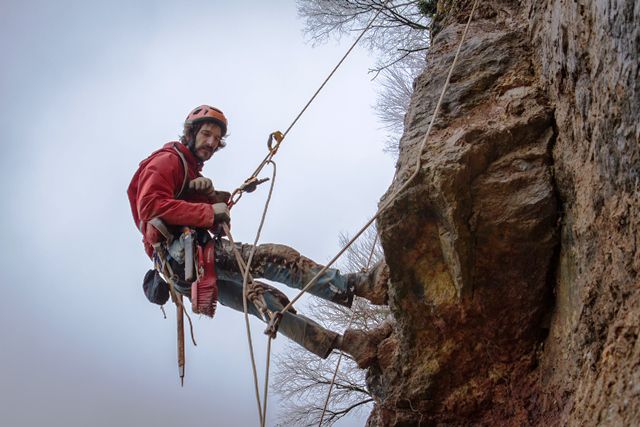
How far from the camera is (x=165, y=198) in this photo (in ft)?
15.8

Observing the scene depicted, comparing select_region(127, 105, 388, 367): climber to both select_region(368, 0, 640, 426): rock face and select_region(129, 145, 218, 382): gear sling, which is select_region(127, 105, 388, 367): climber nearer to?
select_region(129, 145, 218, 382): gear sling

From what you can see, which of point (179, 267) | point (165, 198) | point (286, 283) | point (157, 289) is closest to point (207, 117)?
point (165, 198)

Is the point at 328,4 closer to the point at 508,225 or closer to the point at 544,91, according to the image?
the point at 544,91

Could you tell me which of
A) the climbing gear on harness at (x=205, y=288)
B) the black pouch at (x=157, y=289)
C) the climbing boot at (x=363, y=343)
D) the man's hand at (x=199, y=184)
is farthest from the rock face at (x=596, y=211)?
the black pouch at (x=157, y=289)

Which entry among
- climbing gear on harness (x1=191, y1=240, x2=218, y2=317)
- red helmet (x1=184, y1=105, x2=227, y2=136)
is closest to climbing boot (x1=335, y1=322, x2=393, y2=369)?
climbing gear on harness (x1=191, y1=240, x2=218, y2=317)

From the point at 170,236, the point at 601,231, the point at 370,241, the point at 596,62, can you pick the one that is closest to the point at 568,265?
the point at 601,231

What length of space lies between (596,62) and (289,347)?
6639 mm

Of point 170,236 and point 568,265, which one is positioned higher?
point 170,236

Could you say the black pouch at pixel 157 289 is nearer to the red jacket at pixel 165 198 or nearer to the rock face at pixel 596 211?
the red jacket at pixel 165 198

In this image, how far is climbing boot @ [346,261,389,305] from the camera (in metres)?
4.68

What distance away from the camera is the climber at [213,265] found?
4.68m

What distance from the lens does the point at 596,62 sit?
3.06 meters

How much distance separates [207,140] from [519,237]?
297cm

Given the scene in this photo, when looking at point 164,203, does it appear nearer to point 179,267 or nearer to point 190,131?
point 179,267
